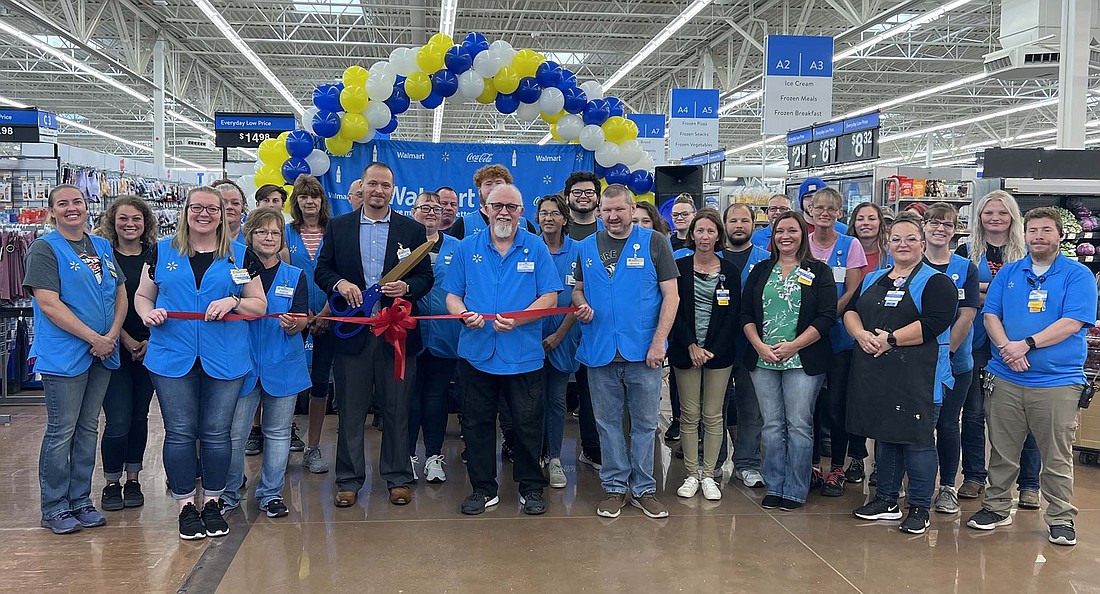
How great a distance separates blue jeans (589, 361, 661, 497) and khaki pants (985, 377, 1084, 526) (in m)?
1.52

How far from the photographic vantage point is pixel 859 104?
22234 millimetres

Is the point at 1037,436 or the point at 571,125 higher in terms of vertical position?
the point at 571,125

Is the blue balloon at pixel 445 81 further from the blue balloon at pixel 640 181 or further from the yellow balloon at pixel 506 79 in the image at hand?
the blue balloon at pixel 640 181

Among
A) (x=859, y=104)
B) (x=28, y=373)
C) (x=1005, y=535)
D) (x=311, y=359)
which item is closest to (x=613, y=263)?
(x=311, y=359)

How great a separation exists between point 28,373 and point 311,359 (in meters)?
3.41

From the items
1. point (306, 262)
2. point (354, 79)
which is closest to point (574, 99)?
point (354, 79)

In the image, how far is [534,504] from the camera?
3795 millimetres

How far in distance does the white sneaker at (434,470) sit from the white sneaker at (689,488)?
123cm

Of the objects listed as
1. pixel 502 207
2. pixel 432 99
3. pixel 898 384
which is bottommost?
pixel 898 384

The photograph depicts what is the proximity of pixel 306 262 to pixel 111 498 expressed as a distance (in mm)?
1433

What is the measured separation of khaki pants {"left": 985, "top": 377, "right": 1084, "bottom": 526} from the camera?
11.3ft

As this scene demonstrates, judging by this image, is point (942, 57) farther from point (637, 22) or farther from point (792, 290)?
point (792, 290)

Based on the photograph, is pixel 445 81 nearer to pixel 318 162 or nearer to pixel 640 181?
pixel 318 162

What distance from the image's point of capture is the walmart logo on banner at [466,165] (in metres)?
6.40
